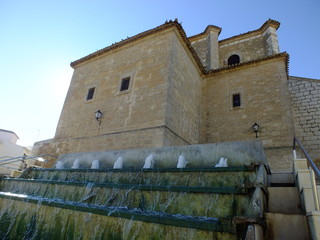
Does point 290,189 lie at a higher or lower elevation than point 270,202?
higher

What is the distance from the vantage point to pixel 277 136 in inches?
321

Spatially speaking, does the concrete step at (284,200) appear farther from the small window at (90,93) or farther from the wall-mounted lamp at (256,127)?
the small window at (90,93)

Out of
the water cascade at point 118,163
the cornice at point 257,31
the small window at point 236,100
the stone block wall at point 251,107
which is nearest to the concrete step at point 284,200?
the water cascade at point 118,163

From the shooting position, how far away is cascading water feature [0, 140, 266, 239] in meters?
2.21

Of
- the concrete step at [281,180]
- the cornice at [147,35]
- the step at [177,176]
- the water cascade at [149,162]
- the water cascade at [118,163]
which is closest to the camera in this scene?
the step at [177,176]

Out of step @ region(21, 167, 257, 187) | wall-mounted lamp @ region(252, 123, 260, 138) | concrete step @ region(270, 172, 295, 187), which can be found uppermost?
wall-mounted lamp @ region(252, 123, 260, 138)

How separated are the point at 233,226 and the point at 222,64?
12597 mm

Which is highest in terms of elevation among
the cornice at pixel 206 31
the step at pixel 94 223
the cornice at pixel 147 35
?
Answer: the cornice at pixel 206 31

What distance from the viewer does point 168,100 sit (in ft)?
23.9

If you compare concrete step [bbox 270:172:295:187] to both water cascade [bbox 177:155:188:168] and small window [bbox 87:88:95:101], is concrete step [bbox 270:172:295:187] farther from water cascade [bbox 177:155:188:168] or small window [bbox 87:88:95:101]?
small window [bbox 87:88:95:101]

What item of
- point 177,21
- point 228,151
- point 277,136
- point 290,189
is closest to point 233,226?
point 290,189

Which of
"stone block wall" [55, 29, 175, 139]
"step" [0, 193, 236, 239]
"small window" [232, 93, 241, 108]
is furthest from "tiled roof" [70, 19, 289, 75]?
"step" [0, 193, 236, 239]

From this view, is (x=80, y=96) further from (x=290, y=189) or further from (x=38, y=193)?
(x=290, y=189)

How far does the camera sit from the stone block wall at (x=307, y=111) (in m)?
8.39
